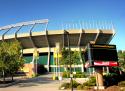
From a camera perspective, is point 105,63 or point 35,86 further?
point 35,86

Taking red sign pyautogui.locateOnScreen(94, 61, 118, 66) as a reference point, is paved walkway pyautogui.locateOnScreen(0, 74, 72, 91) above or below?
below

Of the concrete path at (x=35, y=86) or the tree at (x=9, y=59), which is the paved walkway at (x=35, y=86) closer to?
the concrete path at (x=35, y=86)

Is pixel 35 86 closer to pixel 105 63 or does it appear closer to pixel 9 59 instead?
pixel 9 59

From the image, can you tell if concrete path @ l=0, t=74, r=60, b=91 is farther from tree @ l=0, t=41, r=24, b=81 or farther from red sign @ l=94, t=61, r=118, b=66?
red sign @ l=94, t=61, r=118, b=66

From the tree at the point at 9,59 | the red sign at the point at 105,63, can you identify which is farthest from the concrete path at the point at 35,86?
the red sign at the point at 105,63

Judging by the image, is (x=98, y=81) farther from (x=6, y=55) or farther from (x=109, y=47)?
(x=6, y=55)

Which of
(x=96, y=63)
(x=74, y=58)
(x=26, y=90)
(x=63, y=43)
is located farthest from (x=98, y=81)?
(x=63, y=43)

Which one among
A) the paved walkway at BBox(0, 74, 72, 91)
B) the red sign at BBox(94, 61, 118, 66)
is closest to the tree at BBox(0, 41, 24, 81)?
the paved walkway at BBox(0, 74, 72, 91)

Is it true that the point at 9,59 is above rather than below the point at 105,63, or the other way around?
above

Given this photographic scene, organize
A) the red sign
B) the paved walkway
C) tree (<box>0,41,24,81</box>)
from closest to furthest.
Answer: the red sign < the paved walkway < tree (<box>0,41,24,81</box>)

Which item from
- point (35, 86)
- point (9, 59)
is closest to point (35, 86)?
point (35, 86)

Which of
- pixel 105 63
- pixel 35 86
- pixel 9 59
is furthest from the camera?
pixel 9 59

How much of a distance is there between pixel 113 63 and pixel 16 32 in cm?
6664

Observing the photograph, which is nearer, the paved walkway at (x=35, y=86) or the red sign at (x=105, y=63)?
the red sign at (x=105, y=63)
